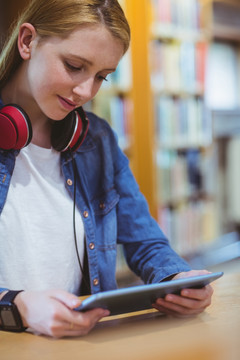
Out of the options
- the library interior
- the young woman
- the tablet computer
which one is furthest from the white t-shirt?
the library interior

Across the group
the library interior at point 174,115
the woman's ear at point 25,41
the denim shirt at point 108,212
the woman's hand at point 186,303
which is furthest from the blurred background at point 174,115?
the woman's hand at point 186,303

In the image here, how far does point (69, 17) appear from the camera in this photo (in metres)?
0.99

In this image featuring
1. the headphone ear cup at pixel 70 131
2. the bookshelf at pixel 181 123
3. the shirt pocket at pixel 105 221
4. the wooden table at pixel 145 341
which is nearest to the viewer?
the wooden table at pixel 145 341

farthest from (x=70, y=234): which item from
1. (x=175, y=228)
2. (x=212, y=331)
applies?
(x=175, y=228)

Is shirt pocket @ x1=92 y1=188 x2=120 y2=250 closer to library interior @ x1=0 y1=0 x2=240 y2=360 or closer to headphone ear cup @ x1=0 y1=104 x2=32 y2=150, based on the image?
headphone ear cup @ x1=0 y1=104 x2=32 y2=150

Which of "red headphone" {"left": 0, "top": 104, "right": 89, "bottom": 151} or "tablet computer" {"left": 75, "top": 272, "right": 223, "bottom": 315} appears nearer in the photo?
"tablet computer" {"left": 75, "top": 272, "right": 223, "bottom": 315}

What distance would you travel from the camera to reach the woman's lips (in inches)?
41.4

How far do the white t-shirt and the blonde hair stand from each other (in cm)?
29

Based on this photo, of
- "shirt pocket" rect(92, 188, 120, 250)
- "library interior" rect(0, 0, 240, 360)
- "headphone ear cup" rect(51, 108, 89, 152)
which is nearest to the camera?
"headphone ear cup" rect(51, 108, 89, 152)

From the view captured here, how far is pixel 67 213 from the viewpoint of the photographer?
46.3 inches

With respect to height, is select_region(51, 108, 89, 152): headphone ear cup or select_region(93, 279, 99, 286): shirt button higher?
select_region(51, 108, 89, 152): headphone ear cup

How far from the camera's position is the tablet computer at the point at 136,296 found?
28.9 inches

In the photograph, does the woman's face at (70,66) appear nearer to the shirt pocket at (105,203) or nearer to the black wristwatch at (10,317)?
the shirt pocket at (105,203)

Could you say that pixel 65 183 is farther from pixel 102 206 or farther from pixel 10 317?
pixel 10 317
